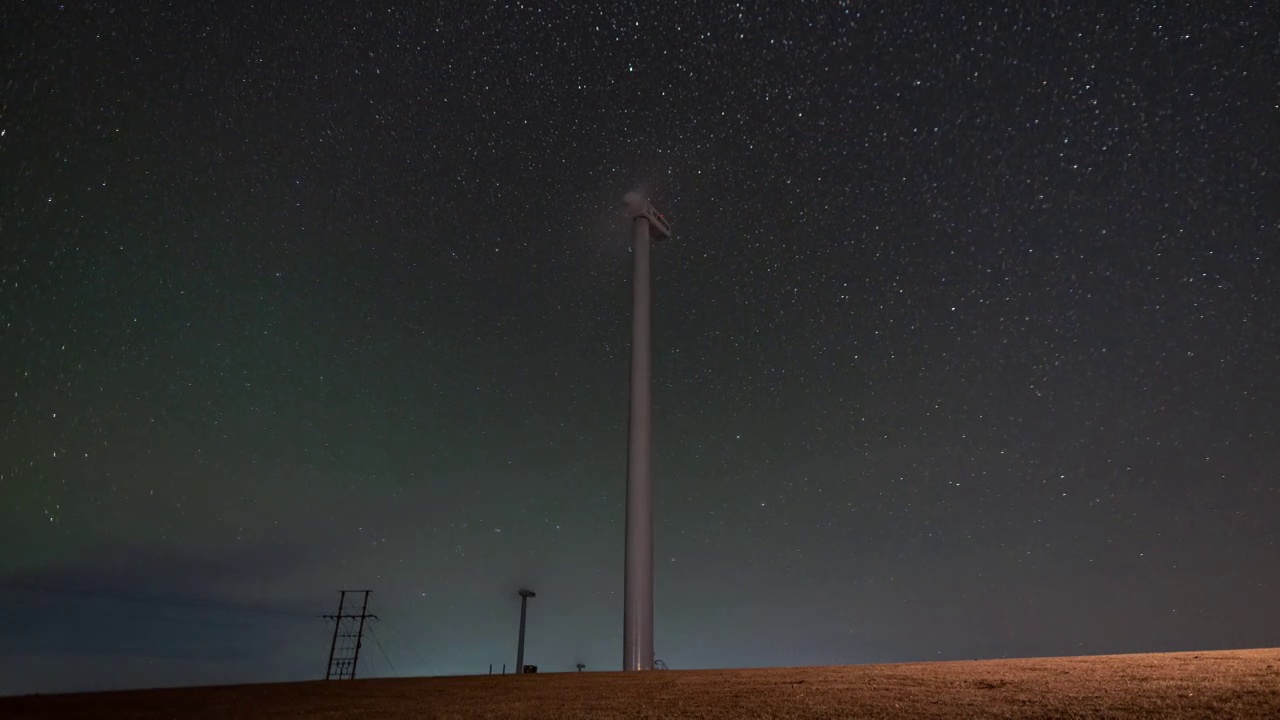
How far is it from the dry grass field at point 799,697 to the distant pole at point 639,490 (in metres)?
9.02

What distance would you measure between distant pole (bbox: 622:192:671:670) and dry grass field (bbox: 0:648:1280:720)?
9023 mm

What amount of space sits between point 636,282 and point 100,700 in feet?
73.4

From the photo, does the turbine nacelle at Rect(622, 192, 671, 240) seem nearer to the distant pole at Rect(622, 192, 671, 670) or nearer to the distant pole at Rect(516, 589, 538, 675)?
the distant pole at Rect(622, 192, 671, 670)

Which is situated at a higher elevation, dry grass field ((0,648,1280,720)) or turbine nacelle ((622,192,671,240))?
turbine nacelle ((622,192,671,240))

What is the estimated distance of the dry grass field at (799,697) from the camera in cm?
792

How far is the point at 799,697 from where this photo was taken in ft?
31.1

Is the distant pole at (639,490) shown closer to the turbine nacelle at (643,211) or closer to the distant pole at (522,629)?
the turbine nacelle at (643,211)

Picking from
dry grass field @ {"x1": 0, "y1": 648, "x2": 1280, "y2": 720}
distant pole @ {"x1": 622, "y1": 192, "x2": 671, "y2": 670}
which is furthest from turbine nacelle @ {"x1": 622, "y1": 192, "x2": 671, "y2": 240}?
dry grass field @ {"x1": 0, "y1": 648, "x2": 1280, "y2": 720}

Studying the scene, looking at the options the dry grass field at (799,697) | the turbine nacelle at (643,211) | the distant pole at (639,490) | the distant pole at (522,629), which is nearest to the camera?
the dry grass field at (799,697)

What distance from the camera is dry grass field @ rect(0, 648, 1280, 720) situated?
7.92 metres

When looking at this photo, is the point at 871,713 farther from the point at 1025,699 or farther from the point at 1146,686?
the point at 1146,686

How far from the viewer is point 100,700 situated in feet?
43.8

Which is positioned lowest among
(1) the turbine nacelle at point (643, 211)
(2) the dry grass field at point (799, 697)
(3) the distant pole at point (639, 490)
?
(2) the dry grass field at point (799, 697)

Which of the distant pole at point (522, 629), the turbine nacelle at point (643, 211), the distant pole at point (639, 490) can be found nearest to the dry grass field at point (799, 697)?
the distant pole at point (639, 490)
